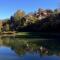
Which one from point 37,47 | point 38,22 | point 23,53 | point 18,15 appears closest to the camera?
point 23,53

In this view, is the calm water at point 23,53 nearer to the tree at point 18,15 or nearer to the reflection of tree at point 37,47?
the reflection of tree at point 37,47

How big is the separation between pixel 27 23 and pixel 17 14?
679 inches

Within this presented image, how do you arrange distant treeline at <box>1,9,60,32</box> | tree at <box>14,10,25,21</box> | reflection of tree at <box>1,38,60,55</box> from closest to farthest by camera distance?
1. reflection of tree at <box>1,38,60,55</box>
2. distant treeline at <box>1,9,60,32</box>
3. tree at <box>14,10,25,21</box>

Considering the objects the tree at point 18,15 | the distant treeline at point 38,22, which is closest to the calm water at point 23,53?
the distant treeline at point 38,22

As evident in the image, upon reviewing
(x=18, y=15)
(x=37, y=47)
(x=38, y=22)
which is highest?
(x=18, y=15)

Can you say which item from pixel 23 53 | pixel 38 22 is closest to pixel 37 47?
pixel 23 53

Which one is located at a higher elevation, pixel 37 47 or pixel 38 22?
pixel 38 22

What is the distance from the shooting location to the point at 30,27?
220 ft

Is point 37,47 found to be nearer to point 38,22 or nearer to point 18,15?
point 38,22

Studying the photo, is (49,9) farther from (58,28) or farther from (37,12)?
(58,28)

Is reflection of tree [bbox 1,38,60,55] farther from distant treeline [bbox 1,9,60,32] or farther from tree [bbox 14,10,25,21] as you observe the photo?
tree [bbox 14,10,25,21]

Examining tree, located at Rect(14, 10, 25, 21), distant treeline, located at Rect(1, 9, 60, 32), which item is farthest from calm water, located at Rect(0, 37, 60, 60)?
tree, located at Rect(14, 10, 25, 21)

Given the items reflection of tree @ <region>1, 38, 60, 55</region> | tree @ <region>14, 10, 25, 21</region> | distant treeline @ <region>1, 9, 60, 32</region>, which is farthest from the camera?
tree @ <region>14, 10, 25, 21</region>

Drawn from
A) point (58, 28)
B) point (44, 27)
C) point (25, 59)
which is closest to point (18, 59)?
point (25, 59)
